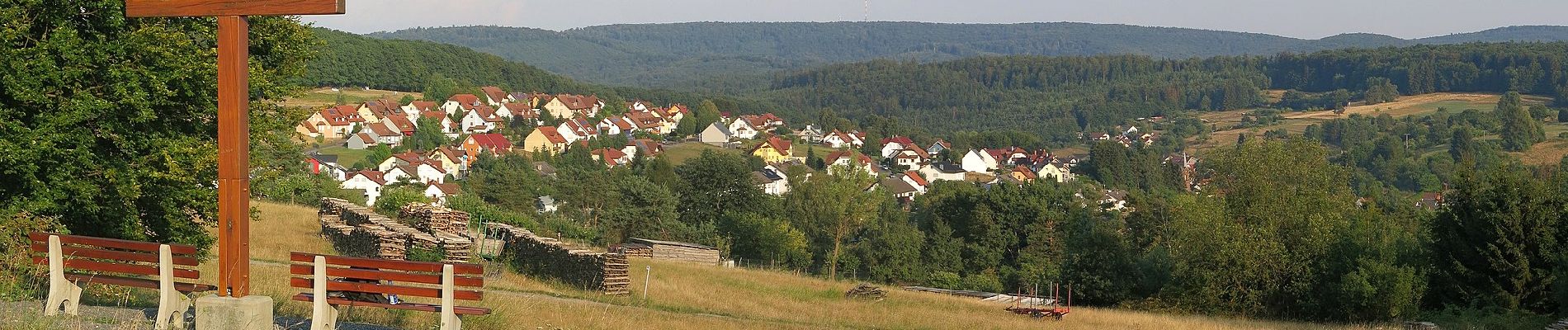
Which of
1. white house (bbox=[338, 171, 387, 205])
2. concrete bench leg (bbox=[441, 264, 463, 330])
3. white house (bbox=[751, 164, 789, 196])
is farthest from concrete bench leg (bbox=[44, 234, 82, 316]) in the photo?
white house (bbox=[751, 164, 789, 196])

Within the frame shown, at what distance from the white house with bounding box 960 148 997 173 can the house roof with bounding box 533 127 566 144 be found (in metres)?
44.8

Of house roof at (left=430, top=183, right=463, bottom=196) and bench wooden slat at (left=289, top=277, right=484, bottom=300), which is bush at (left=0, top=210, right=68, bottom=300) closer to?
bench wooden slat at (left=289, top=277, right=484, bottom=300)

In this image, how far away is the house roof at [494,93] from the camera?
150m

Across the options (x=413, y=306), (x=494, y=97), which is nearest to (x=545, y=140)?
(x=494, y=97)

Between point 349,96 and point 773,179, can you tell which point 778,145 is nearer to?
point 773,179

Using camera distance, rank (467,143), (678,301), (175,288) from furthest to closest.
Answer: (467,143), (678,301), (175,288)

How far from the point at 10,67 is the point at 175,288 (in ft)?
14.3

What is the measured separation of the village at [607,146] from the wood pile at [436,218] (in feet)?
143

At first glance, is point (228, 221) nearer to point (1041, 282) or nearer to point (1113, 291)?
point (1113, 291)

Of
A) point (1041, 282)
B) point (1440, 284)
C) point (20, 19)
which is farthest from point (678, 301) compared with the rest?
point (1041, 282)

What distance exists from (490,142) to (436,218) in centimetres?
8632

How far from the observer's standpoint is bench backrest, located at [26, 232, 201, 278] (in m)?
9.93

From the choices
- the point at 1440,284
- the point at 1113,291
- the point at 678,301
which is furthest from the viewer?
the point at 1113,291

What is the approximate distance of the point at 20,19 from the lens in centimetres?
1329
